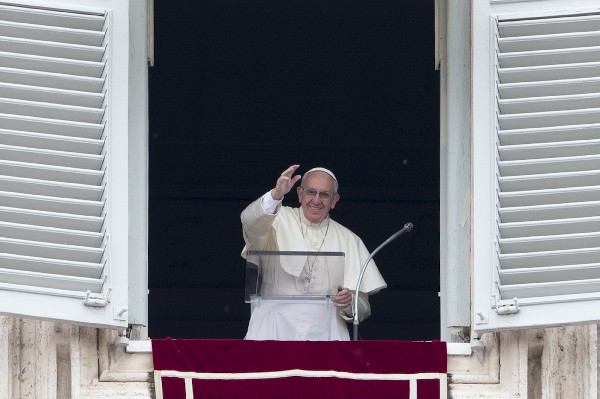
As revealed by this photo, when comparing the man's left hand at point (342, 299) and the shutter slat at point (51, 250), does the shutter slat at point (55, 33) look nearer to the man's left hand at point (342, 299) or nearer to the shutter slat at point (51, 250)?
the shutter slat at point (51, 250)

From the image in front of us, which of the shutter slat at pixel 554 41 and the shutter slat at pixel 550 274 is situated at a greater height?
the shutter slat at pixel 554 41

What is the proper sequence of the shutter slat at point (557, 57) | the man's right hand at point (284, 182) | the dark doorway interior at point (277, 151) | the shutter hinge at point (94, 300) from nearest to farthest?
the shutter hinge at point (94, 300) → the shutter slat at point (557, 57) → the man's right hand at point (284, 182) → the dark doorway interior at point (277, 151)

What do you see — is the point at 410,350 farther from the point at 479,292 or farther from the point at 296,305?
the point at 296,305

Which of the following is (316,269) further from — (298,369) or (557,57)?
(557,57)

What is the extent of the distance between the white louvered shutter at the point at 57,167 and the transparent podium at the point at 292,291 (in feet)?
3.14

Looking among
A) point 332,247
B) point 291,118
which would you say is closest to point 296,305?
point 332,247

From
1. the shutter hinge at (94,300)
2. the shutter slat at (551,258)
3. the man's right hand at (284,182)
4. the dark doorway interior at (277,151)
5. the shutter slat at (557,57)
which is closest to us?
the shutter hinge at (94,300)

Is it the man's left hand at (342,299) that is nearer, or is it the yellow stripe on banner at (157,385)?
the yellow stripe on banner at (157,385)

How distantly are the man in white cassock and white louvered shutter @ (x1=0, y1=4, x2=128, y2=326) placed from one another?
33.2 inches

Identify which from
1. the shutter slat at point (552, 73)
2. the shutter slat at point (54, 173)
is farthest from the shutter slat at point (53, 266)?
the shutter slat at point (552, 73)

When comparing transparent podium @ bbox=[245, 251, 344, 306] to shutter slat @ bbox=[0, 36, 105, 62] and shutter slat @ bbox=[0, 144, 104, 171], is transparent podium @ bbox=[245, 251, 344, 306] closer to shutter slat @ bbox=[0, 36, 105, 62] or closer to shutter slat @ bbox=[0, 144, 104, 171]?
shutter slat @ bbox=[0, 144, 104, 171]

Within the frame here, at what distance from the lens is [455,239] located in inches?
309

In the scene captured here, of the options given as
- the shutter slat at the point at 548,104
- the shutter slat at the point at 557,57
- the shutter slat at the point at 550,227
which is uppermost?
the shutter slat at the point at 557,57

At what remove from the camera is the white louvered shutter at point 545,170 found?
24.4 ft
